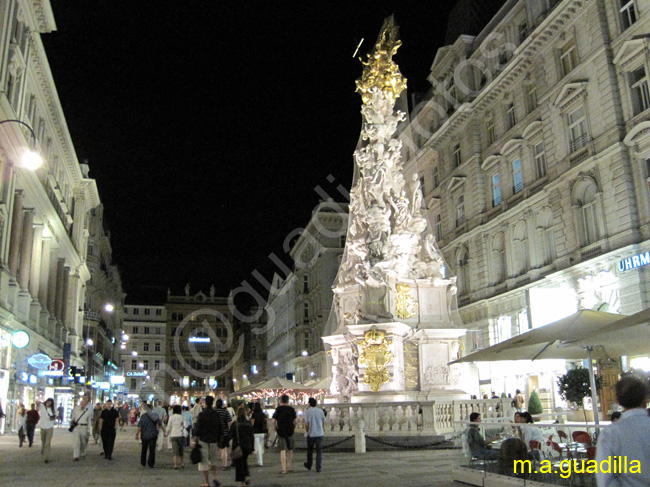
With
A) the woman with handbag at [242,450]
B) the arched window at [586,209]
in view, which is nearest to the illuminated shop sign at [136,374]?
the arched window at [586,209]

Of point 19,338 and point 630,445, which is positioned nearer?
point 630,445

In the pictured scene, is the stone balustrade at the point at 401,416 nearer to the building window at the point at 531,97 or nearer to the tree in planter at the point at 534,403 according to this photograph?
the tree in planter at the point at 534,403

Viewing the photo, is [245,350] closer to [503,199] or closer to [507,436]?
[503,199]

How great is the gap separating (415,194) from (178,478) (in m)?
13.9

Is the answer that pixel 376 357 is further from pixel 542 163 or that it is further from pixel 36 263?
pixel 36 263

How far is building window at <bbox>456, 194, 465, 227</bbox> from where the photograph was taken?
44.5 metres

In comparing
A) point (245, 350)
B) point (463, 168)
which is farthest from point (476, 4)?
point (245, 350)

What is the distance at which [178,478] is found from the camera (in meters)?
14.4

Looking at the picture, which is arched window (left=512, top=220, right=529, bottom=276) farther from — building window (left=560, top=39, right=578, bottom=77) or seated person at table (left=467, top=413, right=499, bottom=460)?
seated person at table (left=467, top=413, right=499, bottom=460)

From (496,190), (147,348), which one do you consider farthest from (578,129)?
(147,348)

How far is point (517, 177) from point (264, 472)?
2791cm

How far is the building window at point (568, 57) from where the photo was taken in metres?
32.2

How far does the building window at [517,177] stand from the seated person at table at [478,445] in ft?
89.1

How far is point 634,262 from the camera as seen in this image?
1022 inches
